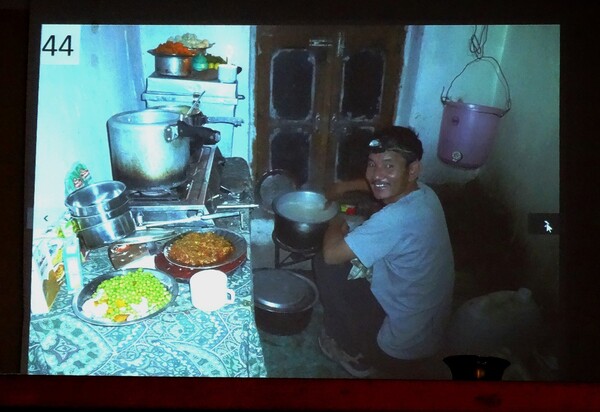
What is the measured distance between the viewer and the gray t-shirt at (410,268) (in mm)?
1424

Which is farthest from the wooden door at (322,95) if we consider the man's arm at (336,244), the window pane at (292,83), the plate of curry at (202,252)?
the plate of curry at (202,252)

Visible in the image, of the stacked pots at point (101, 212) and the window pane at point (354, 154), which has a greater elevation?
the window pane at point (354, 154)

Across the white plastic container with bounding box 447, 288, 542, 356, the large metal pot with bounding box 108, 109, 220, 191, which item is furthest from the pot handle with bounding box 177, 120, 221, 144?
the white plastic container with bounding box 447, 288, 542, 356

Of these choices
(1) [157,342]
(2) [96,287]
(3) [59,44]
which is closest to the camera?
(1) [157,342]

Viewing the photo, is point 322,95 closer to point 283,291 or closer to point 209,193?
point 209,193

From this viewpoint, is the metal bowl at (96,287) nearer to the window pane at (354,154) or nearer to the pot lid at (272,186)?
the pot lid at (272,186)

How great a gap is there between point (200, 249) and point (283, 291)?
0.30 m

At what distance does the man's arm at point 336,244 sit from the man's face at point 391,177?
0.15 m

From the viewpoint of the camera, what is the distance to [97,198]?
1.41m

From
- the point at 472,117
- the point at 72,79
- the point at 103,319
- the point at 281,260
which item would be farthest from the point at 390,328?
the point at 72,79

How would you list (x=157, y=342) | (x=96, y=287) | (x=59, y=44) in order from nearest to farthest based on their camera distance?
(x=157, y=342) < (x=96, y=287) < (x=59, y=44)

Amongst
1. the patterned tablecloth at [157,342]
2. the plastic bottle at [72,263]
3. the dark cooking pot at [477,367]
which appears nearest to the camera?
the patterned tablecloth at [157,342]

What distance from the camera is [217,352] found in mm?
1163

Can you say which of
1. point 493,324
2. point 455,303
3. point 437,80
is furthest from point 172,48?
point 493,324
